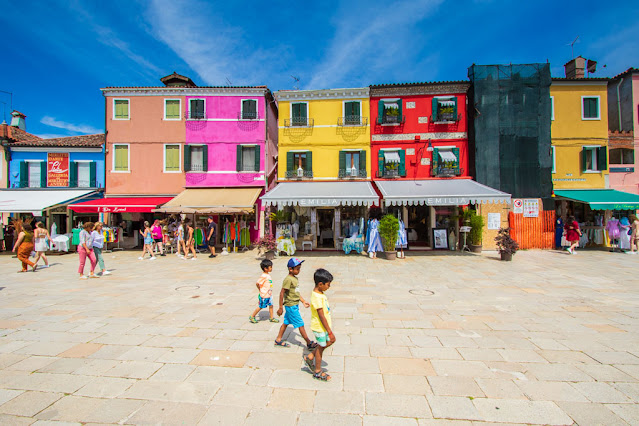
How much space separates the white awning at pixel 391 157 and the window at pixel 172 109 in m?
12.3

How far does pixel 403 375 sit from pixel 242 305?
3905mm

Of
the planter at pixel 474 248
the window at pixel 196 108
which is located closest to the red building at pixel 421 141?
the planter at pixel 474 248

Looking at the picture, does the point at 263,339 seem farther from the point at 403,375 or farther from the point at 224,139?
the point at 224,139

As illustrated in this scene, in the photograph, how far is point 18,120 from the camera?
66.5 ft

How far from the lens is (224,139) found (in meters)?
17.2

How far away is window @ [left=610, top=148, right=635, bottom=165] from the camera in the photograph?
53.1 feet

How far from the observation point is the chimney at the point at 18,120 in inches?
792

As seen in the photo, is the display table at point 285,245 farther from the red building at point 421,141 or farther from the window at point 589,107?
the window at point 589,107

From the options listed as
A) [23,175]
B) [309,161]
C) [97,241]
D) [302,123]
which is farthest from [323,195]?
[23,175]

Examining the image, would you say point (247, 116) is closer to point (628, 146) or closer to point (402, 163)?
point (402, 163)

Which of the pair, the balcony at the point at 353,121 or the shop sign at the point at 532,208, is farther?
the balcony at the point at 353,121

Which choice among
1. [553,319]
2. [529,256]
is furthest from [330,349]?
[529,256]

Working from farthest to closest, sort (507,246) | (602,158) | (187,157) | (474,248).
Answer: (187,157) < (602,158) < (474,248) < (507,246)

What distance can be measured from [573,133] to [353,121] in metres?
12.0
